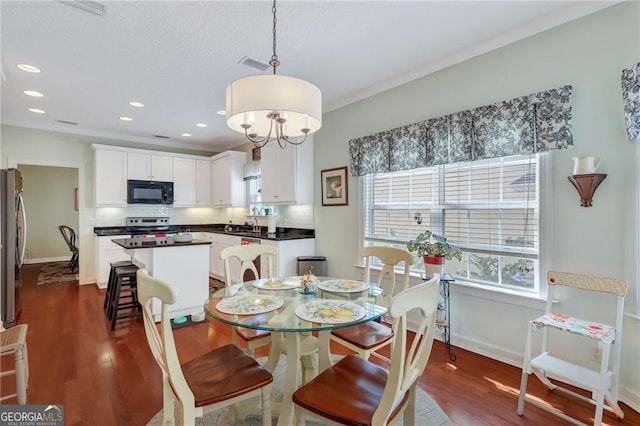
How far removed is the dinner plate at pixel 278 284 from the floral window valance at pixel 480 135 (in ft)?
5.65

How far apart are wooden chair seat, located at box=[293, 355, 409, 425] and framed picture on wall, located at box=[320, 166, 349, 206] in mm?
2561

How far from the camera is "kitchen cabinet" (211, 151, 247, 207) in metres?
5.92

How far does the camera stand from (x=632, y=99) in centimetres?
186

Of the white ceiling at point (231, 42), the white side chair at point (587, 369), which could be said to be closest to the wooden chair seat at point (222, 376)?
the white side chair at point (587, 369)

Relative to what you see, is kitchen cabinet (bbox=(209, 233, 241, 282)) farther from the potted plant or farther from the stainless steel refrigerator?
the potted plant

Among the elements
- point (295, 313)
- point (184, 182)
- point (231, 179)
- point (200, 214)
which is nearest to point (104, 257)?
point (184, 182)

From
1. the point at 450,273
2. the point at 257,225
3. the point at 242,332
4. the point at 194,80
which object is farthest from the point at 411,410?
the point at 257,225

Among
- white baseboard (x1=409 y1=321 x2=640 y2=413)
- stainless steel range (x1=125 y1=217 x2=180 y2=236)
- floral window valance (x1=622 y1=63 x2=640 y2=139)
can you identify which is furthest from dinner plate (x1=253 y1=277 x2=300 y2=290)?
stainless steel range (x1=125 y1=217 x2=180 y2=236)

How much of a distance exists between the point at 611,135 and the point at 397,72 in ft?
6.10

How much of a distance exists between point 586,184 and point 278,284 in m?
2.27

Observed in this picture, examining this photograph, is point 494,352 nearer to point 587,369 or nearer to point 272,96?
point 587,369

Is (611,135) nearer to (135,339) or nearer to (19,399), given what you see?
(19,399)

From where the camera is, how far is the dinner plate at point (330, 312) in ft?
5.16

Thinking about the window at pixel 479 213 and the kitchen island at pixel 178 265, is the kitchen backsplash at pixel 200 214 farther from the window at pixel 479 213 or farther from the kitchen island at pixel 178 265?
the window at pixel 479 213
